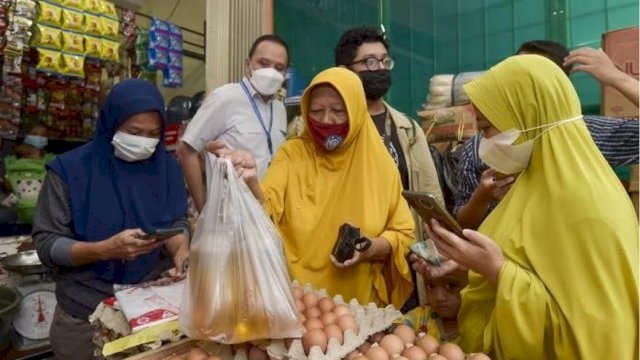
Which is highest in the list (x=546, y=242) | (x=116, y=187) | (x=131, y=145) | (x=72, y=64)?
(x=72, y=64)

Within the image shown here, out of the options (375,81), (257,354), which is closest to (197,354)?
(257,354)

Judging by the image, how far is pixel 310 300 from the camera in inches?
51.2

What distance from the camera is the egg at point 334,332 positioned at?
3.52ft

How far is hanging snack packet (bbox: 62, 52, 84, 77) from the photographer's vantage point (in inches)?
127

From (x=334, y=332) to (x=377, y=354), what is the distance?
120 mm

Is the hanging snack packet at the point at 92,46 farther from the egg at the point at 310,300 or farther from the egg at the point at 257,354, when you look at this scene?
the egg at the point at 257,354

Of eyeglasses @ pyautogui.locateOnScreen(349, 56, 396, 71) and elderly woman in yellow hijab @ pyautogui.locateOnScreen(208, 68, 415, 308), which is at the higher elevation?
eyeglasses @ pyautogui.locateOnScreen(349, 56, 396, 71)

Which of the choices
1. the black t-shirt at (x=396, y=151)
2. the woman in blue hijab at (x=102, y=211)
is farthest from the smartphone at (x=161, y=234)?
the black t-shirt at (x=396, y=151)

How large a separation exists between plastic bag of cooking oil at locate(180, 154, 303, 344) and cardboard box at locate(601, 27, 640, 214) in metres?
2.50

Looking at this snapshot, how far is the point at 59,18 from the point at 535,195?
334 cm

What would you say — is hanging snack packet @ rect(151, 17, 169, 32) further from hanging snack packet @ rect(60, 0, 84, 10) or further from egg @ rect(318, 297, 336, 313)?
egg @ rect(318, 297, 336, 313)

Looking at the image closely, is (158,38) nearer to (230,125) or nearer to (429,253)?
(230,125)

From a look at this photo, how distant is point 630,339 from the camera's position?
0.93 metres

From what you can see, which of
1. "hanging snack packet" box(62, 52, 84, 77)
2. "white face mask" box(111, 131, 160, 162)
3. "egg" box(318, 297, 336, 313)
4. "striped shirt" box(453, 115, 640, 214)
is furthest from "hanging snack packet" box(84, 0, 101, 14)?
"egg" box(318, 297, 336, 313)
